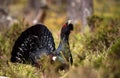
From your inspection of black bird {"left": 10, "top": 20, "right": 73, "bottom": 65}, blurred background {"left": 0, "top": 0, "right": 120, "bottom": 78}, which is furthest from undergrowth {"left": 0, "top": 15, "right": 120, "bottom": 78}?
black bird {"left": 10, "top": 20, "right": 73, "bottom": 65}

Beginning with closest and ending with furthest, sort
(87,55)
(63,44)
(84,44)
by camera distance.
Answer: (63,44), (87,55), (84,44)

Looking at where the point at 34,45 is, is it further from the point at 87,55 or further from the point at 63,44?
the point at 87,55

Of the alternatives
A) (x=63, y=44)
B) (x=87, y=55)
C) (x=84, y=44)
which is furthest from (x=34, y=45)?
(x=84, y=44)

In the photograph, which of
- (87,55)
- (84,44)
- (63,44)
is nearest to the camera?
(63,44)

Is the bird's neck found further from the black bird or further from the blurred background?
the blurred background

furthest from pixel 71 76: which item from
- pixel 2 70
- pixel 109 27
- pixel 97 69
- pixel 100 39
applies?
pixel 109 27

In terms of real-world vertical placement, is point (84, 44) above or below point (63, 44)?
below

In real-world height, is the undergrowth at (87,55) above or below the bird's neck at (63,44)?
below

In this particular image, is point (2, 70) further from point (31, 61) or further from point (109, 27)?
point (109, 27)

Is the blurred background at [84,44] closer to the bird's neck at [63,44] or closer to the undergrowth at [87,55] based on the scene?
the undergrowth at [87,55]

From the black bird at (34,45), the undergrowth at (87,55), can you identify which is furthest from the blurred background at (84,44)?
the black bird at (34,45)

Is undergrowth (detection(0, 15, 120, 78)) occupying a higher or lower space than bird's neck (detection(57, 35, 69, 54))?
lower

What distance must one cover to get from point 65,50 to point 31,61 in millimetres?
941

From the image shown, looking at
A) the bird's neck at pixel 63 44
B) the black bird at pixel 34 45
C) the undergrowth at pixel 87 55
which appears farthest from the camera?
the black bird at pixel 34 45
